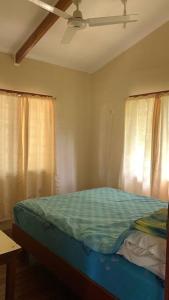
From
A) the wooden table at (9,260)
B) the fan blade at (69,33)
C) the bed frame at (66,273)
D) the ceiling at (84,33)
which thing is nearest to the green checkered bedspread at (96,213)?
the bed frame at (66,273)

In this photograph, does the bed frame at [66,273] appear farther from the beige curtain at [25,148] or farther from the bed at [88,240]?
the beige curtain at [25,148]

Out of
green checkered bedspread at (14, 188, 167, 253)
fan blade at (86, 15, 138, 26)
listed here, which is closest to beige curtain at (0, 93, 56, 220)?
green checkered bedspread at (14, 188, 167, 253)

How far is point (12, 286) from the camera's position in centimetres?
157

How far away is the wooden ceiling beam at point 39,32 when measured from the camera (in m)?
2.79

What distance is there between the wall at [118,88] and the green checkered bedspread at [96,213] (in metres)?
1.16

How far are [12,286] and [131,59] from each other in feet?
11.7

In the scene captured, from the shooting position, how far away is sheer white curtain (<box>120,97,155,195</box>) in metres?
3.73

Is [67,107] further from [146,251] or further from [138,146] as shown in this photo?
[146,251]

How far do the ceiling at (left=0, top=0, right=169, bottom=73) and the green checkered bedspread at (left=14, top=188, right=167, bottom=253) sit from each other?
7.27 ft

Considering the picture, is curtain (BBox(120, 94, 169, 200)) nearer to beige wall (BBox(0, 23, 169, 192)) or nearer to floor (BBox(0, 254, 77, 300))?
beige wall (BBox(0, 23, 169, 192))

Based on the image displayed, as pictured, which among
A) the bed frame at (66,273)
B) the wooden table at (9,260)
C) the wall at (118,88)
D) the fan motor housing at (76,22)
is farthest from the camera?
the wall at (118,88)

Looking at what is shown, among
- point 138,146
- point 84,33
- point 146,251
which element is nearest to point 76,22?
point 84,33

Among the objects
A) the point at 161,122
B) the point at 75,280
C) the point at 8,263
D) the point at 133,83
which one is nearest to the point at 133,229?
the point at 75,280

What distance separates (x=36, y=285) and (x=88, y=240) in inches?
34.6
